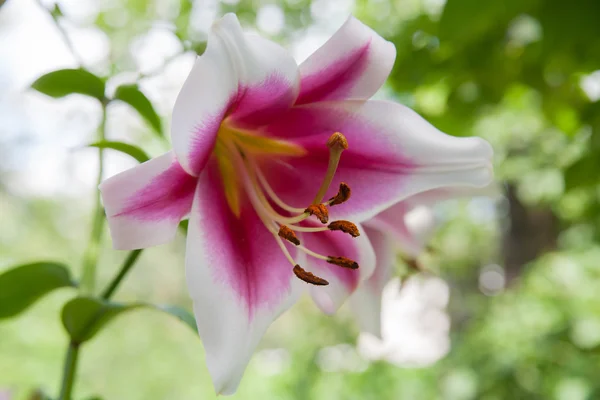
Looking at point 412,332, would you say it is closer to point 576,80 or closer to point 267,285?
point 576,80

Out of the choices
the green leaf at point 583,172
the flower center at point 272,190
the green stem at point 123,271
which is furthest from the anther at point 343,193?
the green leaf at point 583,172

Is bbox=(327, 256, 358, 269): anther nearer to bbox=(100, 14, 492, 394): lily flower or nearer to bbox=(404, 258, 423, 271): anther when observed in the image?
bbox=(100, 14, 492, 394): lily flower

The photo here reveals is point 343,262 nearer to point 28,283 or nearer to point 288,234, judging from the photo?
point 288,234

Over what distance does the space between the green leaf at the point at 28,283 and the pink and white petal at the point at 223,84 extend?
5.3 inches

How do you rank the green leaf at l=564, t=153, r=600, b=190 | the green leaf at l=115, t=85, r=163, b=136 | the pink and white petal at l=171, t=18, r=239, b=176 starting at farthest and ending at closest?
the green leaf at l=564, t=153, r=600, b=190 < the green leaf at l=115, t=85, r=163, b=136 < the pink and white petal at l=171, t=18, r=239, b=176

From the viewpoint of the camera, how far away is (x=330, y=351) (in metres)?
3.02

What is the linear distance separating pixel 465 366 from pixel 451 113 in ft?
4.76

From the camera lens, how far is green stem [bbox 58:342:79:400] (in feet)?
0.94

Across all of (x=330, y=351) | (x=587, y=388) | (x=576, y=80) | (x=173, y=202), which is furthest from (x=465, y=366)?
(x=173, y=202)

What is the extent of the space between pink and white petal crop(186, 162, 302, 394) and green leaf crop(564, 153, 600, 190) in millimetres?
494

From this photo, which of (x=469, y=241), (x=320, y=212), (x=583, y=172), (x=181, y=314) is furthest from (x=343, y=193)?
(x=469, y=241)

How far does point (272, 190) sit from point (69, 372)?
13cm

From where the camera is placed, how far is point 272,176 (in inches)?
12.9

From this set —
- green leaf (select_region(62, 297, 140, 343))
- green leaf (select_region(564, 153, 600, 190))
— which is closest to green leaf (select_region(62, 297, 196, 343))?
green leaf (select_region(62, 297, 140, 343))
